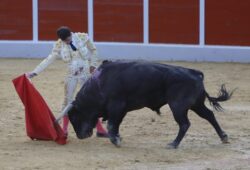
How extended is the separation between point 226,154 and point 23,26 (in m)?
10.1

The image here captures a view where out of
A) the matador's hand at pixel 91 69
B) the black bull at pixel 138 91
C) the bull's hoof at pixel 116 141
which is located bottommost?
the bull's hoof at pixel 116 141

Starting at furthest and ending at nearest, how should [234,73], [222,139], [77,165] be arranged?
[234,73]
[222,139]
[77,165]

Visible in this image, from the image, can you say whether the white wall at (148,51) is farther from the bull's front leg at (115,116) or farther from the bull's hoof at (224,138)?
the bull's front leg at (115,116)

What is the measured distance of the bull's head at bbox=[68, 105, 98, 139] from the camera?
28.9 ft

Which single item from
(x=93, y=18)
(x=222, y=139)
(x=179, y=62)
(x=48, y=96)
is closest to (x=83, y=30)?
(x=93, y=18)

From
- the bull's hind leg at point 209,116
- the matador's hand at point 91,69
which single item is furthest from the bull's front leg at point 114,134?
the bull's hind leg at point 209,116

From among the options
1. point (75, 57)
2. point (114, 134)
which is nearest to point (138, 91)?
point (114, 134)

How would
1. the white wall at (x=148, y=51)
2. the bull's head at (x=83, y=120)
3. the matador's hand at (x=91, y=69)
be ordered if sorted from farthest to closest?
the white wall at (x=148, y=51)
the matador's hand at (x=91, y=69)
the bull's head at (x=83, y=120)

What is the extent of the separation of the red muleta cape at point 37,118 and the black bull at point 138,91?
0.38 m

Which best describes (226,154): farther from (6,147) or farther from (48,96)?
(48,96)

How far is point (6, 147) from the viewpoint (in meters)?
8.62

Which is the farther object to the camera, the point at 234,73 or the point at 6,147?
the point at 234,73

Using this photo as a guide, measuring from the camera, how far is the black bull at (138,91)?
28.0 ft

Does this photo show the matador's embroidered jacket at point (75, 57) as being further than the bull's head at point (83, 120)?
Yes
